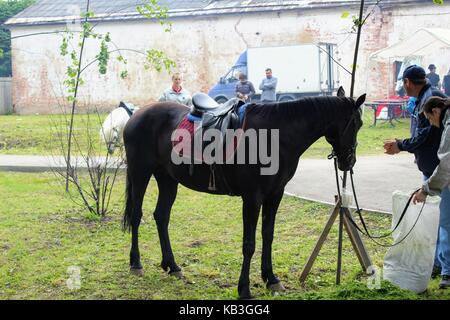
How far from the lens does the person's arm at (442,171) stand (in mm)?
5570

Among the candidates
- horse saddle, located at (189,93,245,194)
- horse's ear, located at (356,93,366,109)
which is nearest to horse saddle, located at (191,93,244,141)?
horse saddle, located at (189,93,245,194)

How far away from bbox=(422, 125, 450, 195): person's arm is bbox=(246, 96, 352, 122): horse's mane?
942mm

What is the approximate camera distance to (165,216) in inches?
291

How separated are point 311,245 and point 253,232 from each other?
7.00ft

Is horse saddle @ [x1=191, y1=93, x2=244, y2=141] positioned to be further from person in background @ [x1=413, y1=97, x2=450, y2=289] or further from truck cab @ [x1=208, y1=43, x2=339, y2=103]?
truck cab @ [x1=208, y1=43, x2=339, y2=103]

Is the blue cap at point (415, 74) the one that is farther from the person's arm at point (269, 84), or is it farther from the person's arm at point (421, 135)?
the person's arm at point (269, 84)

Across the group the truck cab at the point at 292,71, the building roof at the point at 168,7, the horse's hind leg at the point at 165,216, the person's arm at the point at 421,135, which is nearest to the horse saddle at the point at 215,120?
the horse's hind leg at the point at 165,216

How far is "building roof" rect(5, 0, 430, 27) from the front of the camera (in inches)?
1244

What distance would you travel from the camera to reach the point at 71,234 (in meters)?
9.08

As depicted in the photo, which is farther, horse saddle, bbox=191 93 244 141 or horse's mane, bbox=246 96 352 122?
horse saddle, bbox=191 93 244 141

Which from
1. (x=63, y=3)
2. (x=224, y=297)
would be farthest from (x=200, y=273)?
(x=63, y=3)

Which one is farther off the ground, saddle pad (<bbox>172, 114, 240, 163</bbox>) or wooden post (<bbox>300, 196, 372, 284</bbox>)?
saddle pad (<bbox>172, 114, 240, 163</bbox>)

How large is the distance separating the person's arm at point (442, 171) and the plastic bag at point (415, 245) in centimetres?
36

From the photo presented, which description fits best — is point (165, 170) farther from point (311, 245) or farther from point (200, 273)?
point (311, 245)
